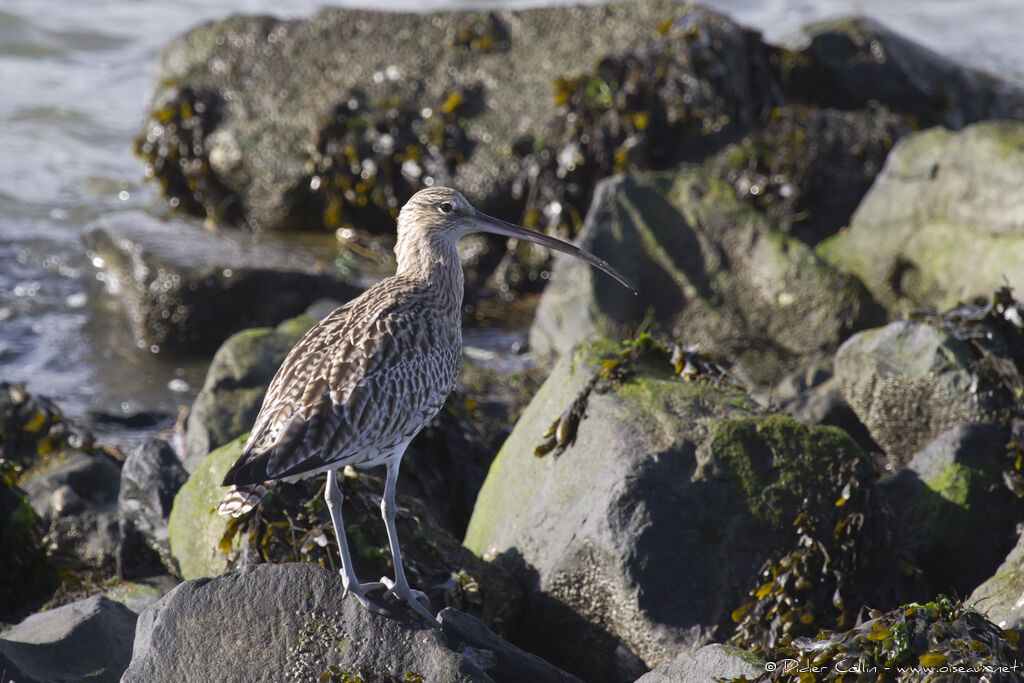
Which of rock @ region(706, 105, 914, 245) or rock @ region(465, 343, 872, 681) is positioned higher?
rock @ region(706, 105, 914, 245)

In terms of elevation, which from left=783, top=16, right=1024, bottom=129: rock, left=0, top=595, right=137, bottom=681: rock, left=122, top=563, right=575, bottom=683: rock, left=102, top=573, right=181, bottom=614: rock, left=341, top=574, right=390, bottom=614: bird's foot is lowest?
left=102, top=573, right=181, bottom=614: rock

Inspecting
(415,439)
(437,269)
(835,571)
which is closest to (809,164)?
(415,439)

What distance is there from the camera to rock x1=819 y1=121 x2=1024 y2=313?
7.59 meters

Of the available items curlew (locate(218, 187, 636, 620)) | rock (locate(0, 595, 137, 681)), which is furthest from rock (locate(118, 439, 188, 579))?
curlew (locate(218, 187, 636, 620))

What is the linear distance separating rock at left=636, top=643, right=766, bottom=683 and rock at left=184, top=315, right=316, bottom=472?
3021 millimetres

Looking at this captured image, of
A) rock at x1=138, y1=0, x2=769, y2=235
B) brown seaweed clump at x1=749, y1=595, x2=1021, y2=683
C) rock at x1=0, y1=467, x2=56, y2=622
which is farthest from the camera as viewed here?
rock at x1=138, y1=0, x2=769, y2=235

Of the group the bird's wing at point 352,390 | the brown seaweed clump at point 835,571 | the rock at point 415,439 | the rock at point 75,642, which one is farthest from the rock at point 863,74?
the rock at point 75,642

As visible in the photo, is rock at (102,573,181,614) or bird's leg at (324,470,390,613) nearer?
bird's leg at (324,470,390,613)

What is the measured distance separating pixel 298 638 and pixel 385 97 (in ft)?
25.8

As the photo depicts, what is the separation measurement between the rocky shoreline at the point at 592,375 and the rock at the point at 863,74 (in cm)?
5

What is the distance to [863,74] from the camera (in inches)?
433

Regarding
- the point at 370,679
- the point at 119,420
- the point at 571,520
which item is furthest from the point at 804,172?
the point at 370,679

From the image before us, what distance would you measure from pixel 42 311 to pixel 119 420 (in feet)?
8.46

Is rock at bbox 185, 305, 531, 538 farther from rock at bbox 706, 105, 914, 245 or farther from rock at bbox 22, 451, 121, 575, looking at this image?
rock at bbox 706, 105, 914, 245
